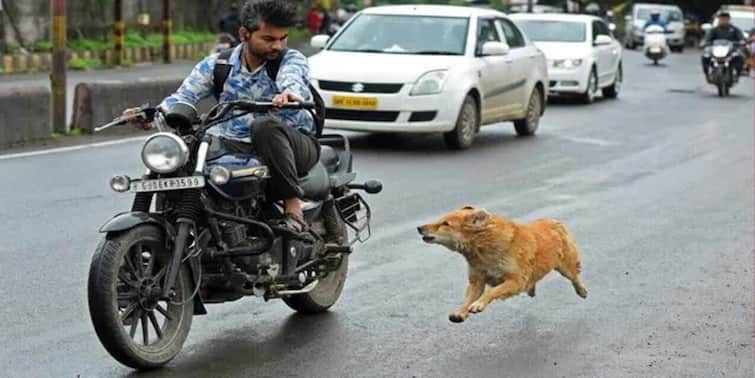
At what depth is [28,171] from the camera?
13250 mm

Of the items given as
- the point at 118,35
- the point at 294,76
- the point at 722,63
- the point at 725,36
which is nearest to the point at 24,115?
the point at 294,76

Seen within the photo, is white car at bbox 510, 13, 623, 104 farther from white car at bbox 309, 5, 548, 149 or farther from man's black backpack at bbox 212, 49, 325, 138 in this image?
man's black backpack at bbox 212, 49, 325, 138

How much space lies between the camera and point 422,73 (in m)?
16.2

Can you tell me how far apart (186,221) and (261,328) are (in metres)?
1.28

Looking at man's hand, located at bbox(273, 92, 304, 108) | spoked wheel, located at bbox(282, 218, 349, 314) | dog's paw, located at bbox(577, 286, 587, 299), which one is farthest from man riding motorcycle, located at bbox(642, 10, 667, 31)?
man's hand, located at bbox(273, 92, 304, 108)

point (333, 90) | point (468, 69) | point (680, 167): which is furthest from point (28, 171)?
point (680, 167)

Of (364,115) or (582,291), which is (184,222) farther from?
(364,115)

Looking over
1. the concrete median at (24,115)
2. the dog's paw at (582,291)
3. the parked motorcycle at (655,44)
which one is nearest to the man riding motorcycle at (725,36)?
the parked motorcycle at (655,44)

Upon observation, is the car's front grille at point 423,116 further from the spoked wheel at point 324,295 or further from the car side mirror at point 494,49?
the spoked wheel at point 324,295

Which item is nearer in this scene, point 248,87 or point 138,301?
point 138,301

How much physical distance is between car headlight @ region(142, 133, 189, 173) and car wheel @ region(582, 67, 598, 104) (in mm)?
20171

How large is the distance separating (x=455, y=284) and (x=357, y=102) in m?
7.47

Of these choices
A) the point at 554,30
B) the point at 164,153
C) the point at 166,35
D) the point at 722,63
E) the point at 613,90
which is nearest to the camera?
the point at 164,153

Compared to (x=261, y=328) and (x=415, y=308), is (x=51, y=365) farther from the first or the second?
(x=415, y=308)
